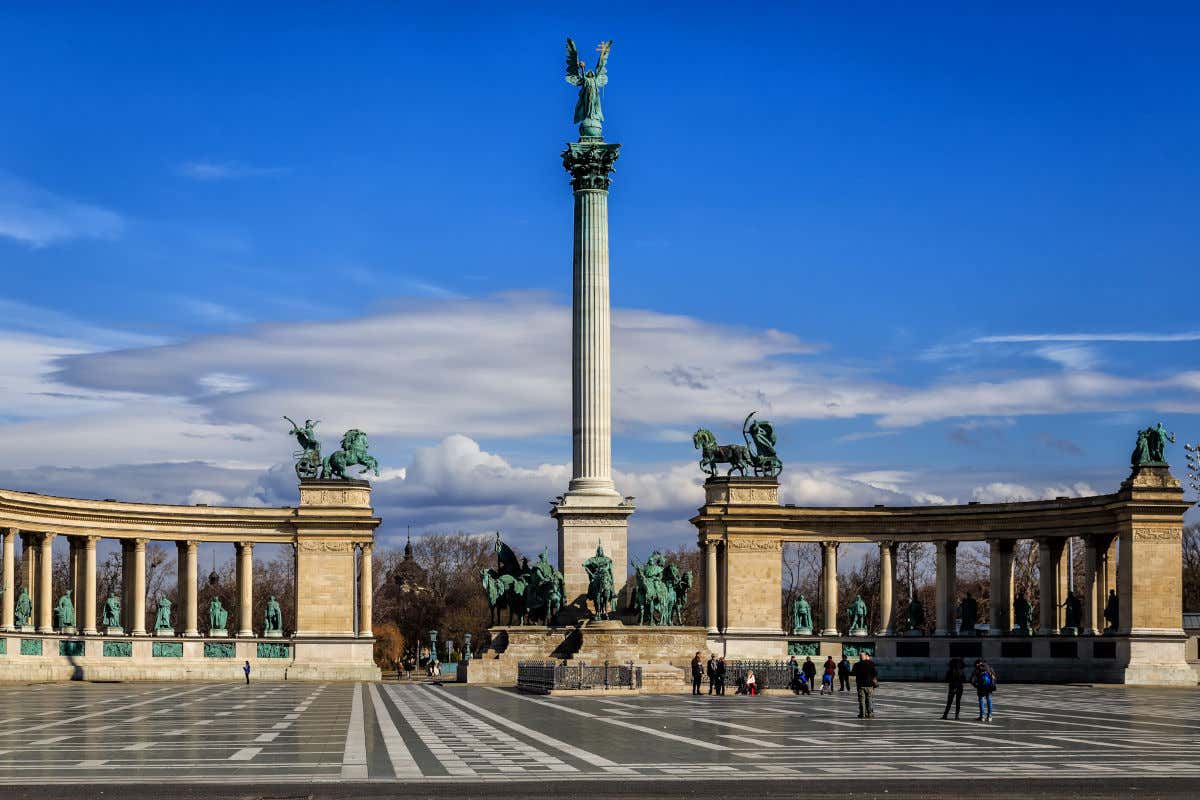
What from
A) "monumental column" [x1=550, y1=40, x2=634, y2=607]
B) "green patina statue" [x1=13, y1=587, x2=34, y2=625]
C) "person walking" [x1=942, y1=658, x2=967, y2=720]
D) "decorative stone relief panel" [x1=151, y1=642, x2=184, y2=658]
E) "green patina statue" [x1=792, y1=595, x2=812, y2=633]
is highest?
"monumental column" [x1=550, y1=40, x2=634, y2=607]

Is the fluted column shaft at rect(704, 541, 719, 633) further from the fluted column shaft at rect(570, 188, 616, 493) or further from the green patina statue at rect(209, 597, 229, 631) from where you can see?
the green patina statue at rect(209, 597, 229, 631)

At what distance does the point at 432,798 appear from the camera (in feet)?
91.1

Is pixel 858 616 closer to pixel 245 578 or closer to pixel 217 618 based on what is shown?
pixel 245 578

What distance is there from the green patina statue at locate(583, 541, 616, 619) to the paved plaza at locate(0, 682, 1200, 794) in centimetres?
1305

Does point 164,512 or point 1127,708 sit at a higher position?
point 164,512

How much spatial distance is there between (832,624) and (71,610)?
4738 cm

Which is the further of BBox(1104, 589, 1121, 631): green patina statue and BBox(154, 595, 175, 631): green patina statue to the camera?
BBox(154, 595, 175, 631): green patina statue

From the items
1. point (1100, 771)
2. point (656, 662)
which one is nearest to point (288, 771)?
point (1100, 771)

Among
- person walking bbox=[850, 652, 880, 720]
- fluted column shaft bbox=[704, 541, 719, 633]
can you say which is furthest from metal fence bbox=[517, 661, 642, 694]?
fluted column shaft bbox=[704, 541, 719, 633]

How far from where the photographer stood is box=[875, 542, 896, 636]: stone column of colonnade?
104119mm

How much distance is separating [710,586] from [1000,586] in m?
17.9

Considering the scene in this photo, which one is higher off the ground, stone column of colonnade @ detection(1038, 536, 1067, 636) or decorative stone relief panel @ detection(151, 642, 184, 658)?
stone column of colonnade @ detection(1038, 536, 1067, 636)

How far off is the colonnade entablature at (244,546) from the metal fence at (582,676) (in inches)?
1399

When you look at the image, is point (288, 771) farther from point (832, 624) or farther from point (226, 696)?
point (832, 624)
